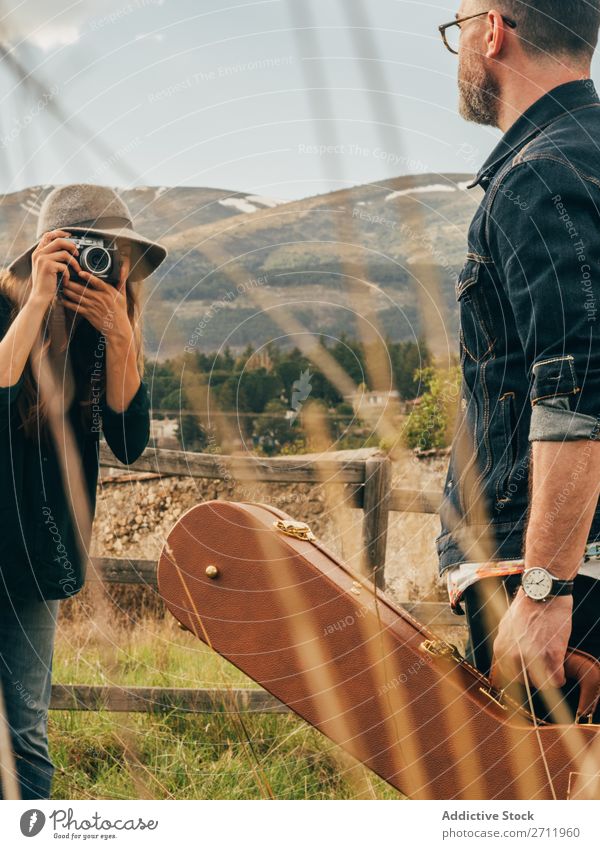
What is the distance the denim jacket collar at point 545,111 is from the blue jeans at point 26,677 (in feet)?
3.92

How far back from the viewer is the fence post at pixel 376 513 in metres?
2.68

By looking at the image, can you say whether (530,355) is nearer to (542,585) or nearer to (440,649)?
(542,585)

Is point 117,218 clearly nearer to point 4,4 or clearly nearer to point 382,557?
point 4,4

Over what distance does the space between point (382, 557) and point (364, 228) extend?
3.76ft

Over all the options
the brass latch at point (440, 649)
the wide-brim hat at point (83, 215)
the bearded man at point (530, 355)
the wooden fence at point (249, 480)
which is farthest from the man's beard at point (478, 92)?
the wooden fence at point (249, 480)

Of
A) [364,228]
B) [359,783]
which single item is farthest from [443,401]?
[359,783]

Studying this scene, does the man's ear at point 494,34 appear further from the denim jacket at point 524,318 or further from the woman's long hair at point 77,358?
the woman's long hair at point 77,358

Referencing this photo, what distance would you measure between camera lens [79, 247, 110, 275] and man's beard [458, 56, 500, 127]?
730 millimetres

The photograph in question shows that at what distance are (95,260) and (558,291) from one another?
909mm

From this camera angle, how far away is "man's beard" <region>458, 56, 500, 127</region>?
1423mm

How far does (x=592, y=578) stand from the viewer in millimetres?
1312

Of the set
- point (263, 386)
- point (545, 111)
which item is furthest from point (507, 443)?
point (263, 386)

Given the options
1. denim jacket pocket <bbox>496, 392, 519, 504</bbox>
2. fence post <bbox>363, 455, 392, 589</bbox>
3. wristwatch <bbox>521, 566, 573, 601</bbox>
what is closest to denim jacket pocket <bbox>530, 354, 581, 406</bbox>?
denim jacket pocket <bbox>496, 392, 519, 504</bbox>

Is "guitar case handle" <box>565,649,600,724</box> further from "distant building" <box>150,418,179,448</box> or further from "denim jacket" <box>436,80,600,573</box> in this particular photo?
"distant building" <box>150,418,179,448</box>
